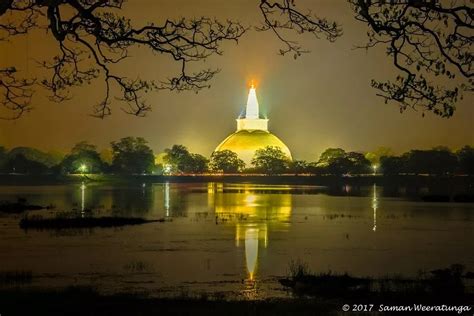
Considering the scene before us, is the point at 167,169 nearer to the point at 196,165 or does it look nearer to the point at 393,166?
the point at 196,165

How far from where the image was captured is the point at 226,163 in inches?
7697

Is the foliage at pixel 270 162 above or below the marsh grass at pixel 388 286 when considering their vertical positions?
above

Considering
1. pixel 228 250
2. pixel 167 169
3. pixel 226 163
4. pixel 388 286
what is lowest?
pixel 388 286

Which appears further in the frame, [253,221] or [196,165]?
[196,165]

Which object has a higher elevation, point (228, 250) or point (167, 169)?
point (167, 169)

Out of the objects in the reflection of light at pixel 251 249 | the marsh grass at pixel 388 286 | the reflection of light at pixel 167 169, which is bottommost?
the marsh grass at pixel 388 286

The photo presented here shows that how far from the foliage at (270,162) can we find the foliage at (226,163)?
3.21 meters

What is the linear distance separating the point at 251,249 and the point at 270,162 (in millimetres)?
155305

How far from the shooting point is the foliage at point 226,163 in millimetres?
194750

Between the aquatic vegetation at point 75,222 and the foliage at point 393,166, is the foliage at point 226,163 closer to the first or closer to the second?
the foliage at point 393,166

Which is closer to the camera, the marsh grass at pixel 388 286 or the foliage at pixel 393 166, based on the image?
the marsh grass at pixel 388 286

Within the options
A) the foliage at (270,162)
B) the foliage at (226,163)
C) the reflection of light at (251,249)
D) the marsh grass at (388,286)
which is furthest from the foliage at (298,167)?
the marsh grass at (388,286)

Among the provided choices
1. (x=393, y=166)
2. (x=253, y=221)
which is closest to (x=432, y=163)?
(x=393, y=166)

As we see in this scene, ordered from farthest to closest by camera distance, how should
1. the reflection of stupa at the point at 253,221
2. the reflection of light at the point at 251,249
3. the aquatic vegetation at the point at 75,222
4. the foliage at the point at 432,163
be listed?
the foliage at the point at 432,163 → the aquatic vegetation at the point at 75,222 → the reflection of stupa at the point at 253,221 → the reflection of light at the point at 251,249
